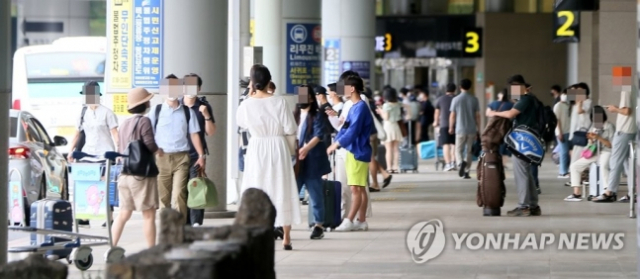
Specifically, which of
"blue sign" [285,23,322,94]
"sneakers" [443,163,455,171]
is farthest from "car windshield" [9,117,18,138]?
"sneakers" [443,163,455,171]

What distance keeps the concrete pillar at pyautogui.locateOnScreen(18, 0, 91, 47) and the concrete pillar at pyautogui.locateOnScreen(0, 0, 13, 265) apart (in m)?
50.6

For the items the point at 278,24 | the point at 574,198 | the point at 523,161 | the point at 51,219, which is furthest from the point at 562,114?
the point at 51,219

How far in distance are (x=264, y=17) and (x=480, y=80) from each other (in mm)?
22933

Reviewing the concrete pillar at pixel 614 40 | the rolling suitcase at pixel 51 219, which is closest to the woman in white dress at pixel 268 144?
the rolling suitcase at pixel 51 219

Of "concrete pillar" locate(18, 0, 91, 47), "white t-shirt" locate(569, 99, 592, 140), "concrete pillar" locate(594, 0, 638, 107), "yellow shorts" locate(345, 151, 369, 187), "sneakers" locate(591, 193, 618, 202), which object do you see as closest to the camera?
"yellow shorts" locate(345, 151, 369, 187)

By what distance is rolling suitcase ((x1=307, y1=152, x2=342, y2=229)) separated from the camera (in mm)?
14570

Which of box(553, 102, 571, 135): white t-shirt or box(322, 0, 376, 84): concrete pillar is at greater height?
box(322, 0, 376, 84): concrete pillar

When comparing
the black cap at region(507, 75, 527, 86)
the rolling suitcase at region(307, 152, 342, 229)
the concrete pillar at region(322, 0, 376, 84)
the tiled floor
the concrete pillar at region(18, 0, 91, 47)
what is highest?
the concrete pillar at region(18, 0, 91, 47)

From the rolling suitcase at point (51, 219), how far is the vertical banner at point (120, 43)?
541 cm

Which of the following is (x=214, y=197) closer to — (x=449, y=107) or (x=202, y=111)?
(x=202, y=111)

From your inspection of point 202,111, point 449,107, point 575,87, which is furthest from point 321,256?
point 449,107

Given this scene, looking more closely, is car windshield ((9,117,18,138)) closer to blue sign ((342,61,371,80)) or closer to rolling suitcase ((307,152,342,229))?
rolling suitcase ((307,152,342,229))

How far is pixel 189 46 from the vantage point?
16.2 metres

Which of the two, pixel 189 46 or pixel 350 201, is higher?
pixel 189 46
